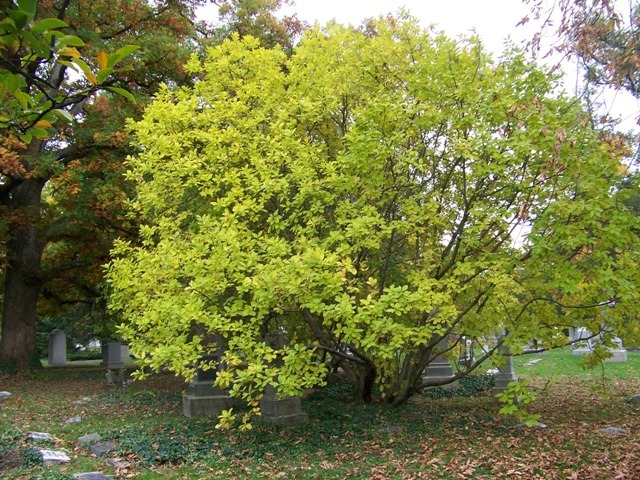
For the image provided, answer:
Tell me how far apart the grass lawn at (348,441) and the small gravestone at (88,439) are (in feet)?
0.32

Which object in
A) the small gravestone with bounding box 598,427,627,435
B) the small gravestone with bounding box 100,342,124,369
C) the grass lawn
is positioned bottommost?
the small gravestone with bounding box 598,427,627,435

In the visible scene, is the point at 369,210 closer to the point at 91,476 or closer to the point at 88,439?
the point at 91,476

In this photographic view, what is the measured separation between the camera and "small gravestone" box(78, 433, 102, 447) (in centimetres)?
726

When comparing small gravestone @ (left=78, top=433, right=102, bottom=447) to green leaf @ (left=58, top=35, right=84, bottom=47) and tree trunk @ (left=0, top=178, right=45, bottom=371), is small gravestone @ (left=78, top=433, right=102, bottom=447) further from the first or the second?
tree trunk @ (left=0, top=178, right=45, bottom=371)

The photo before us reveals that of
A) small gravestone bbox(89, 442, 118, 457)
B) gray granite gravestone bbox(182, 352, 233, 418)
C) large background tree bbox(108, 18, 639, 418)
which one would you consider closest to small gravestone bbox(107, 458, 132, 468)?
small gravestone bbox(89, 442, 118, 457)

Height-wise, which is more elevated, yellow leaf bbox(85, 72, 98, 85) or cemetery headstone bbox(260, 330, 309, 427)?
yellow leaf bbox(85, 72, 98, 85)

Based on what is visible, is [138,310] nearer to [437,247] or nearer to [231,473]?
[231,473]

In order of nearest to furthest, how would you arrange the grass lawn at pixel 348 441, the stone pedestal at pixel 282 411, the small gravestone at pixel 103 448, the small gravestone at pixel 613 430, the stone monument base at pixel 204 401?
1. the grass lawn at pixel 348 441
2. the small gravestone at pixel 103 448
3. the small gravestone at pixel 613 430
4. the stone pedestal at pixel 282 411
5. the stone monument base at pixel 204 401

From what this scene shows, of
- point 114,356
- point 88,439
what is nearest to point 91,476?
point 88,439

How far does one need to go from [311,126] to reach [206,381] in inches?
184

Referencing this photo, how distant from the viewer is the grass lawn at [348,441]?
6137 millimetres

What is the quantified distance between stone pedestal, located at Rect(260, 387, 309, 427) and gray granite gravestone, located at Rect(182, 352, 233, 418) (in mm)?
1434

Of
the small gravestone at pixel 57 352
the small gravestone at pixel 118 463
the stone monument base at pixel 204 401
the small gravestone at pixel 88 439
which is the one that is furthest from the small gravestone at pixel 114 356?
the small gravestone at pixel 118 463

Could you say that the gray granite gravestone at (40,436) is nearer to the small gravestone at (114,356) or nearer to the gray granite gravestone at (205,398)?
the gray granite gravestone at (205,398)
